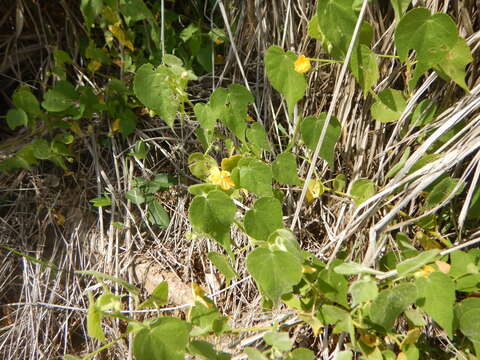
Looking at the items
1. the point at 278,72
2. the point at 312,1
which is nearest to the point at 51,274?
the point at 278,72

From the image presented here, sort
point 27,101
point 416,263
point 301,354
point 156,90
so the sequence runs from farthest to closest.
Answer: point 27,101, point 156,90, point 301,354, point 416,263

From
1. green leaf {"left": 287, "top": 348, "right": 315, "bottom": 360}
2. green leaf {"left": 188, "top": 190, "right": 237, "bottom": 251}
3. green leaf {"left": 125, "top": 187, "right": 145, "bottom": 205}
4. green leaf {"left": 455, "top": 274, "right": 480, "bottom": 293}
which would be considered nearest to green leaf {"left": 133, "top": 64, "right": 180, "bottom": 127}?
green leaf {"left": 188, "top": 190, "right": 237, "bottom": 251}

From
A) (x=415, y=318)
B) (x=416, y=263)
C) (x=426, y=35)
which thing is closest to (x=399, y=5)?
(x=426, y=35)

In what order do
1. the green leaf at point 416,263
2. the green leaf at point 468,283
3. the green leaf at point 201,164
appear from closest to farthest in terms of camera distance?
the green leaf at point 416,263, the green leaf at point 468,283, the green leaf at point 201,164

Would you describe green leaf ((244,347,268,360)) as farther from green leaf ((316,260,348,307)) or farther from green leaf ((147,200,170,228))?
green leaf ((147,200,170,228))

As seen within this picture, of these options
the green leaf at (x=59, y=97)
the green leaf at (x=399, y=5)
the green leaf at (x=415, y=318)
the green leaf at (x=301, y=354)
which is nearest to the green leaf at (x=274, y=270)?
the green leaf at (x=301, y=354)

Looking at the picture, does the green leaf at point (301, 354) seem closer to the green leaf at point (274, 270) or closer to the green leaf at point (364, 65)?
the green leaf at point (274, 270)

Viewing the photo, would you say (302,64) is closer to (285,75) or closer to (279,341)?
(285,75)

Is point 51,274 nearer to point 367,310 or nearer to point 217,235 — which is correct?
point 217,235
